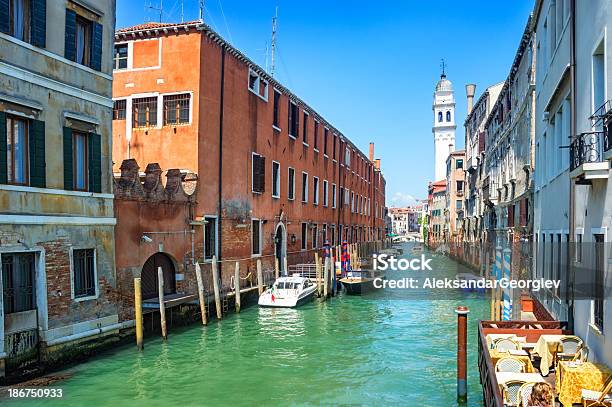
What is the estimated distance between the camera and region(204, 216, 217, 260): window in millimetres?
15711

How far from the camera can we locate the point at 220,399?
28.2ft

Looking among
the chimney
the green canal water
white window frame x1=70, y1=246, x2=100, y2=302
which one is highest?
the chimney

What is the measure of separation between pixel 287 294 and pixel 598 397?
1280 centimetres

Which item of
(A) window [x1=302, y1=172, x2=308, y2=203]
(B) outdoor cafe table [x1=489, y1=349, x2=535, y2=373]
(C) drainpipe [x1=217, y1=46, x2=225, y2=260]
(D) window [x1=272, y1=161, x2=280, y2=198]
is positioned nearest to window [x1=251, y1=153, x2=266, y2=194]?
(D) window [x1=272, y1=161, x2=280, y2=198]

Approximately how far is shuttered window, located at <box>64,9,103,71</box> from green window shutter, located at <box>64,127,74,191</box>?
1.47 m

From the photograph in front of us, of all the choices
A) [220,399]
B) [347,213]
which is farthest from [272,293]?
[347,213]

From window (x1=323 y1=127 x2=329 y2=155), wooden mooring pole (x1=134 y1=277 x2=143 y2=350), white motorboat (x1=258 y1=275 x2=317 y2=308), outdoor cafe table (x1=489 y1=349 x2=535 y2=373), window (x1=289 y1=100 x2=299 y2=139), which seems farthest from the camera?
window (x1=323 y1=127 x2=329 y2=155)

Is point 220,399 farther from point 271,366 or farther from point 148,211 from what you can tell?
point 148,211

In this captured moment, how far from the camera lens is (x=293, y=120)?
23141 millimetres

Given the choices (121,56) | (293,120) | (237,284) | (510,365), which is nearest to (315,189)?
(293,120)

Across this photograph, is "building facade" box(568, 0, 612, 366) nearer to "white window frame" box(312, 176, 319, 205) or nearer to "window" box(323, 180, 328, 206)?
"white window frame" box(312, 176, 319, 205)

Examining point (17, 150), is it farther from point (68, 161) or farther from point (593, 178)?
point (593, 178)

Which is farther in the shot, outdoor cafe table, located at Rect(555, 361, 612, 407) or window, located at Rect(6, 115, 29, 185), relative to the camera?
window, located at Rect(6, 115, 29, 185)

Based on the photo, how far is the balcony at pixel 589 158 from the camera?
5.92 meters
